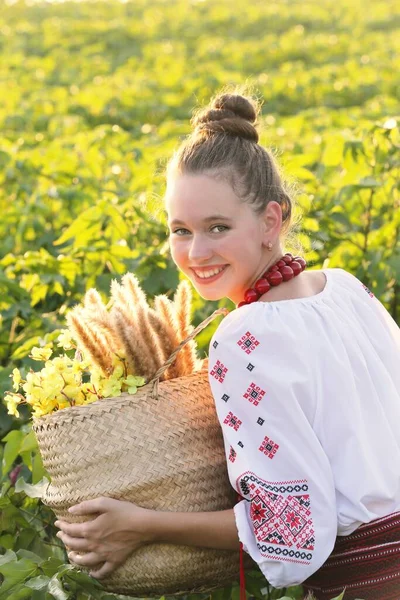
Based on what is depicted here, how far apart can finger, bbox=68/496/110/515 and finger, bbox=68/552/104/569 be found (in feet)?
0.35

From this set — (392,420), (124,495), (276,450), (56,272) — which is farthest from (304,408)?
(56,272)

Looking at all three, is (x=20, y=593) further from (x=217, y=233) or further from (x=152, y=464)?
(x=217, y=233)

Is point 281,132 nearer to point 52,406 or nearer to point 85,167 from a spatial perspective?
point 85,167

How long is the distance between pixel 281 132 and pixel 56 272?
3.30 m

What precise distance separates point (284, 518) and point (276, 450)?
0.13m

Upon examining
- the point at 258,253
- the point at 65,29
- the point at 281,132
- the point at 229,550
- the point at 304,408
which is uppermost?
the point at 258,253

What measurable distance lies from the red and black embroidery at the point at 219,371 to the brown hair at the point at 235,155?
0.36 meters

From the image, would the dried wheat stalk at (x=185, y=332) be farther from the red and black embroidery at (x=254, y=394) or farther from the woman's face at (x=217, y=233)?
the red and black embroidery at (x=254, y=394)

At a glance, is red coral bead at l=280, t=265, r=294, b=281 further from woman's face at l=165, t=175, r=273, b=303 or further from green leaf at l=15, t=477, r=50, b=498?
green leaf at l=15, t=477, r=50, b=498

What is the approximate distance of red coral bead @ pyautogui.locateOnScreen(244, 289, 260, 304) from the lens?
2324 mm

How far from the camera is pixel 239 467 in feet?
7.19

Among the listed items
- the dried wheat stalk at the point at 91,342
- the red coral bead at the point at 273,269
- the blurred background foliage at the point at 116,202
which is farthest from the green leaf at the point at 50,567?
the red coral bead at the point at 273,269

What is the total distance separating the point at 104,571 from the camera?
7.54 ft

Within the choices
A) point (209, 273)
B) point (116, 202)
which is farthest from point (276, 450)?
point (116, 202)
